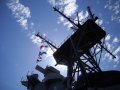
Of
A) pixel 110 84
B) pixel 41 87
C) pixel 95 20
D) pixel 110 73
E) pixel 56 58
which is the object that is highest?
pixel 95 20

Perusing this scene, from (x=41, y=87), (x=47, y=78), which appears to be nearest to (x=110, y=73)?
(x=47, y=78)

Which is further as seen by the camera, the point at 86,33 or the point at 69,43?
the point at 69,43

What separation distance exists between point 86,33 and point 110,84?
8.51 m

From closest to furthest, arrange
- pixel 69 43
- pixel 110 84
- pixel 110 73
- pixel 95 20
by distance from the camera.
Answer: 1. pixel 110 84
2. pixel 110 73
3. pixel 95 20
4. pixel 69 43

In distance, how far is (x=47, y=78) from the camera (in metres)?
32.2

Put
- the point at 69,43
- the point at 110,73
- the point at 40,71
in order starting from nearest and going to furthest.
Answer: the point at 110,73
the point at 69,43
the point at 40,71

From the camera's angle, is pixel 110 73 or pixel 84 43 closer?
pixel 110 73

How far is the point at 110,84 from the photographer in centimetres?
2014

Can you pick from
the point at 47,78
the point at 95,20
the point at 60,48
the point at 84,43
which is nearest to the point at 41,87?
the point at 47,78

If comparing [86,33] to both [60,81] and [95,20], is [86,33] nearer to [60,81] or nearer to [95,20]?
[95,20]

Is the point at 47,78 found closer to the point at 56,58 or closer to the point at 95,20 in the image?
the point at 56,58

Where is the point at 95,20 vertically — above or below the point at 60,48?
above

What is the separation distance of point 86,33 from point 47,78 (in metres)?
11.1

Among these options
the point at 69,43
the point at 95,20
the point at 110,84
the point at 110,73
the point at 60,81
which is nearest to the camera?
the point at 110,84
